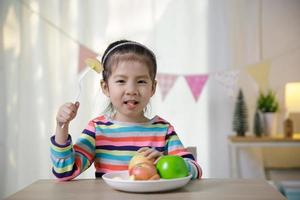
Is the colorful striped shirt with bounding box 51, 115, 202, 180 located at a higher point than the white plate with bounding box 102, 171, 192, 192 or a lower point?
higher

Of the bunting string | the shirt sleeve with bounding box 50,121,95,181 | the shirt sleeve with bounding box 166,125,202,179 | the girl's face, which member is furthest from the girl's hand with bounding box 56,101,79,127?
the bunting string

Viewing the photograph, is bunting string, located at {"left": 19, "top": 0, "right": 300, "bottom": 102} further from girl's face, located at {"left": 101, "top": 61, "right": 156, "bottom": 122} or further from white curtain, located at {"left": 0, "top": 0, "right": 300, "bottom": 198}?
girl's face, located at {"left": 101, "top": 61, "right": 156, "bottom": 122}

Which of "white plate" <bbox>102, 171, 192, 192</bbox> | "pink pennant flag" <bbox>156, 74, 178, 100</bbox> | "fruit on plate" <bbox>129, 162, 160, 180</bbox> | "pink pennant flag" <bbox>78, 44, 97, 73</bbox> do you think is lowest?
"white plate" <bbox>102, 171, 192, 192</bbox>

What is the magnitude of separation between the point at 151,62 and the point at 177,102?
1.76 meters

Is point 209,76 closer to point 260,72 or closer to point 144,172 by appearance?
point 260,72

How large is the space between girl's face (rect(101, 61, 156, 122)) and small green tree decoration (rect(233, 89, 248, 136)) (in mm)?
1771

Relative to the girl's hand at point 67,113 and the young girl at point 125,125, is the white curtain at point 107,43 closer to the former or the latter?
the young girl at point 125,125

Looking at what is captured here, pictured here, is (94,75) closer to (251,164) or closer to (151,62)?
(251,164)

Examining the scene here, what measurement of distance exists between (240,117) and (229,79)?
0.28 m

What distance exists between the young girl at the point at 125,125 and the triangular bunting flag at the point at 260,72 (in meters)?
1.78

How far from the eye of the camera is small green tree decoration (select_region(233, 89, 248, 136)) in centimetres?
275

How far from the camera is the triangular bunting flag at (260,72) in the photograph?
2.77 metres

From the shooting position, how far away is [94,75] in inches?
115

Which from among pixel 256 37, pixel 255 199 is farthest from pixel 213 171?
pixel 255 199
